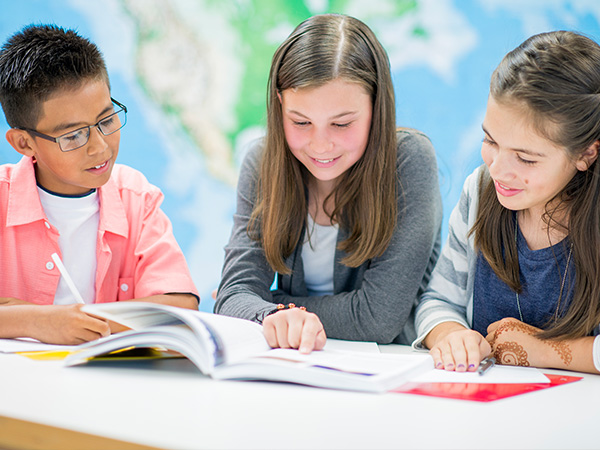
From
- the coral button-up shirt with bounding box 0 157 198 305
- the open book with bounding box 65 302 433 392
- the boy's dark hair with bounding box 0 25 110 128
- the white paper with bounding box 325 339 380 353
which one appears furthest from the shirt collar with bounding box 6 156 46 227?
the white paper with bounding box 325 339 380 353

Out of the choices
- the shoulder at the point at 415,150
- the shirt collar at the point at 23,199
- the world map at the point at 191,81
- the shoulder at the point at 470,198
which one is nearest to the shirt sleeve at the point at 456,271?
the shoulder at the point at 470,198

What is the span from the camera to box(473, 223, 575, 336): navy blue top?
3.64 ft

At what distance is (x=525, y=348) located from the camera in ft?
3.34

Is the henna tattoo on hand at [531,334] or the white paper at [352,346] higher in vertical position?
the henna tattoo on hand at [531,334]

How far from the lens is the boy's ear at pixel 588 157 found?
1.04 m

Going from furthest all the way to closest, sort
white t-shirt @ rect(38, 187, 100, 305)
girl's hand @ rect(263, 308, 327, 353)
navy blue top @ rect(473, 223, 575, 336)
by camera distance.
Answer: white t-shirt @ rect(38, 187, 100, 305), navy blue top @ rect(473, 223, 575, 336), girl's hand @ rect(263, 308, 327, 353)

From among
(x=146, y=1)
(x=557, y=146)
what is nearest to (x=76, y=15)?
(x=146, y=1)

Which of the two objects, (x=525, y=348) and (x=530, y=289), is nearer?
(x=525, y=348)

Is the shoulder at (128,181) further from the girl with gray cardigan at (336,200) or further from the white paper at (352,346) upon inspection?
the white paper at (352,346)

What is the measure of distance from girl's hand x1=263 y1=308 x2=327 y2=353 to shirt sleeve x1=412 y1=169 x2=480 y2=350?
1.19ft

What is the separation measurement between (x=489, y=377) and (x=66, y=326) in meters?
0.69

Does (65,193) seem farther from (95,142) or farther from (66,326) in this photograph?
(66,326)

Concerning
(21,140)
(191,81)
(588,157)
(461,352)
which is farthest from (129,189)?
(191,81)

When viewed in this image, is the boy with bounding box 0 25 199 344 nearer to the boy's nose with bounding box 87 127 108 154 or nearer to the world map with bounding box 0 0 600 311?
the boy's nose with bounding box 87 127 108 154
